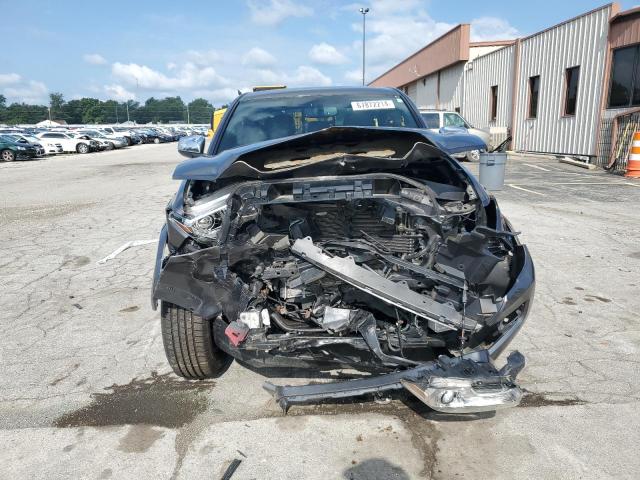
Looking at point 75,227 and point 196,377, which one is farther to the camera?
point 75,227

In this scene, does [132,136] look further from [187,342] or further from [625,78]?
[187,342]

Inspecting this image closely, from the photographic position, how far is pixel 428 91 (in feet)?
108

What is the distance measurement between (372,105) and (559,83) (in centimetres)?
1467

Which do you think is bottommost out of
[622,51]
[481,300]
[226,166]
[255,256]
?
[481,300]

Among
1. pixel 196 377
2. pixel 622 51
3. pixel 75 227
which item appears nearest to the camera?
pixel 196 377

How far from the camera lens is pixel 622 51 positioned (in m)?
13.4

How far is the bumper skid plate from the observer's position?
7.25 ft

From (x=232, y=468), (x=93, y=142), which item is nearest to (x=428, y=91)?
(x=93, y=142)

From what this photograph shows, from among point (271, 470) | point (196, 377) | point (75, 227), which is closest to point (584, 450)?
point (271, 470)

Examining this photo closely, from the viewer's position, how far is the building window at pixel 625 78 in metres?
13.0

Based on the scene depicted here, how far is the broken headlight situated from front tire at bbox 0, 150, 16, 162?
27536 millimetres

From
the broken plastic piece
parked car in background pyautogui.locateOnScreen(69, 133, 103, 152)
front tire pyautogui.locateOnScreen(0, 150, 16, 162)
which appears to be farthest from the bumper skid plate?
parked car in background pyautogui.locateOnScreen(69, 133, 103, 152)

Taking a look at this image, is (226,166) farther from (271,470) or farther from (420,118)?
(420,118)

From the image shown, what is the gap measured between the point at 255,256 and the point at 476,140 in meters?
1.51
